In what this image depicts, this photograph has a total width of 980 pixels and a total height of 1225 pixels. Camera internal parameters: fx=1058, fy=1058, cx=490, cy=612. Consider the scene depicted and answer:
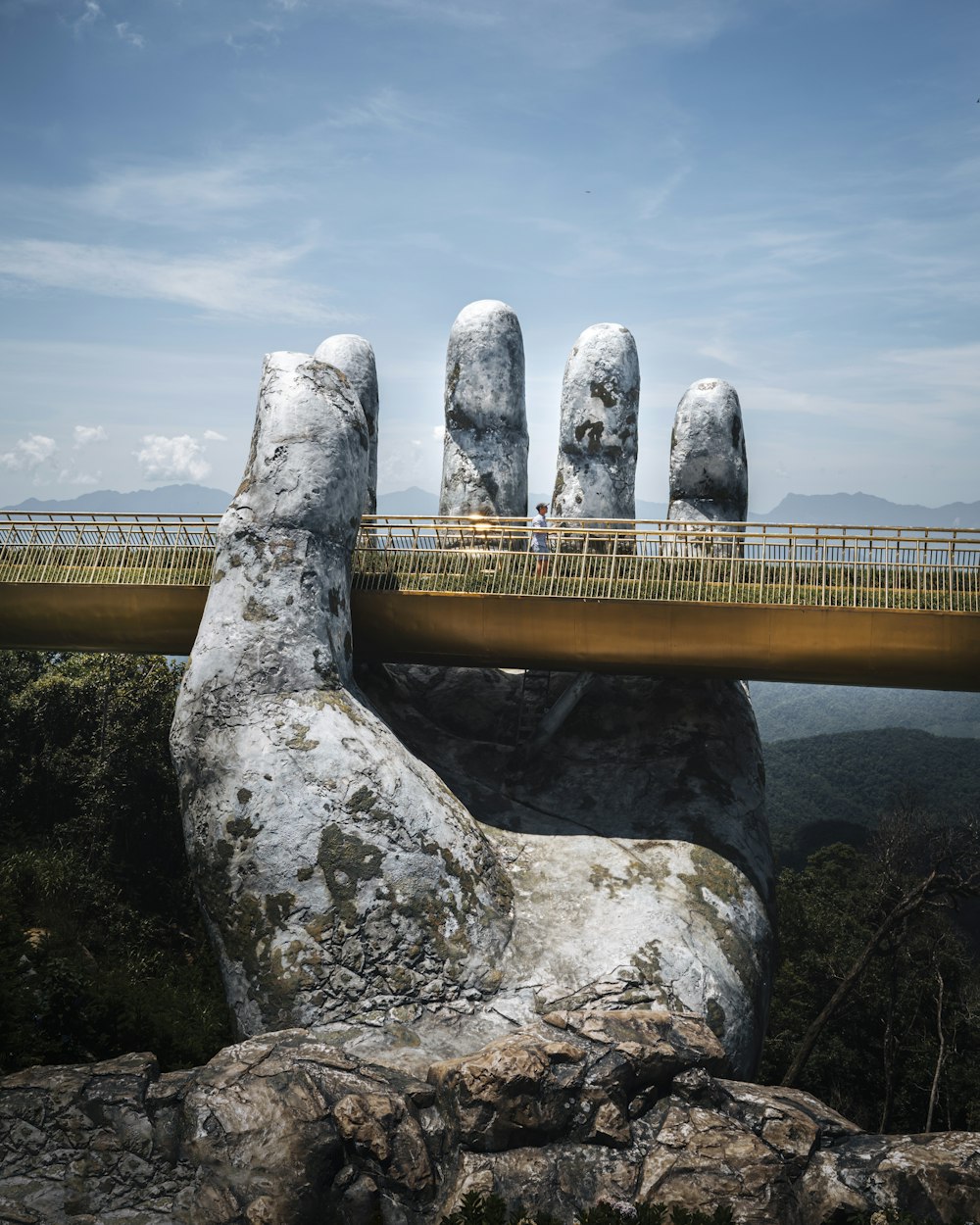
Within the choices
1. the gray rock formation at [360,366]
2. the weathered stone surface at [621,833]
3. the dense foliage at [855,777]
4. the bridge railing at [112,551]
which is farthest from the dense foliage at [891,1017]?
the dense foliage at [855,777]

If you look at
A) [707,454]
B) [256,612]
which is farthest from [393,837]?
[707,454]

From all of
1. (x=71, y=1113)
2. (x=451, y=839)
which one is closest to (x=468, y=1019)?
(x=451, y=839)

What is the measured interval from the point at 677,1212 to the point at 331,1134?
3.26m

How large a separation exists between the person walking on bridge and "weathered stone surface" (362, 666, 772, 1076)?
3119mm

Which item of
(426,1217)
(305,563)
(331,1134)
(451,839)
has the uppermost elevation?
(305,563)

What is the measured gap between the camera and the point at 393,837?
44.4ft

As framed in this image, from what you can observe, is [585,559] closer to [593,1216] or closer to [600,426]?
[600,426]

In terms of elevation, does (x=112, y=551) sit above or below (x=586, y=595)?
above

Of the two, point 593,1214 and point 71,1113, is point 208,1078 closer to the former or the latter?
point 71,1113

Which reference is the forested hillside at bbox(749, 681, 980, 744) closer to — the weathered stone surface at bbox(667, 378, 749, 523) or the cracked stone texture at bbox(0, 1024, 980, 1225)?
the weathered stone surface at bbox(667, 378, 749, 523)

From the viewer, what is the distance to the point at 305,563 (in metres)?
14.8

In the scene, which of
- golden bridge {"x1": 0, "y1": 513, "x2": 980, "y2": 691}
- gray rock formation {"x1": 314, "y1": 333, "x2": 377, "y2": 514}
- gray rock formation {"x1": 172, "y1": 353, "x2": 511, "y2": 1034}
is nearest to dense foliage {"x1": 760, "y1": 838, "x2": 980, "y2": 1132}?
Answer: golden bridge {"x1": 0, "y1": 513, "x2": 980, "y2": 691}

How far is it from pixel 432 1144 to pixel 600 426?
1244 centimetres

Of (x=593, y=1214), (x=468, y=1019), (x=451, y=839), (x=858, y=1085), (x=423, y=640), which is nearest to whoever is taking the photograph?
(x=593, y=1214)
